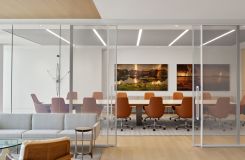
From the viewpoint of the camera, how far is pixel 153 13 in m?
6.12

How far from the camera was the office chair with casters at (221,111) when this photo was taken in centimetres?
684

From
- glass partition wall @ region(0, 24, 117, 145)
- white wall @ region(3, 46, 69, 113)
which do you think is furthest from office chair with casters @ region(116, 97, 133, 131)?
white wall @ region(3, 46, 69, 113)

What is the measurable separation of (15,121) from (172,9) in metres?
3.92

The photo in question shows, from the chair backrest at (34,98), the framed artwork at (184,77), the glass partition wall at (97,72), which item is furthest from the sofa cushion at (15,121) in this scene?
the framed artwork at (184,77)

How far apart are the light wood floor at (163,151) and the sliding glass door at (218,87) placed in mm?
450

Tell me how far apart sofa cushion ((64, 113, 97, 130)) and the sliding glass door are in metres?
2.34

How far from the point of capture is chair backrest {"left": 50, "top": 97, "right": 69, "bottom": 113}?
714 cm

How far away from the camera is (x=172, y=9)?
5734 mm

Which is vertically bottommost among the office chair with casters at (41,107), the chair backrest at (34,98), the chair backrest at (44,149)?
the chair backrest at (44,149)

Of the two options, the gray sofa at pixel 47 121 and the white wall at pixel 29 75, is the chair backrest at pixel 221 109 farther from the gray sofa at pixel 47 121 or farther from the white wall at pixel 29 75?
the white wall at pixel 29 75

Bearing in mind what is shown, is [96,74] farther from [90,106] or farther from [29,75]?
[29,75]

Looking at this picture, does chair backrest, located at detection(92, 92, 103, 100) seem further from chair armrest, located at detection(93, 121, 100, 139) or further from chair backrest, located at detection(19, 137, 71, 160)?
chair backrest, located at detection(19, 137, 71, 160)

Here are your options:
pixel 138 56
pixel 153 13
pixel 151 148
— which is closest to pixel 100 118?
pixel 151 148

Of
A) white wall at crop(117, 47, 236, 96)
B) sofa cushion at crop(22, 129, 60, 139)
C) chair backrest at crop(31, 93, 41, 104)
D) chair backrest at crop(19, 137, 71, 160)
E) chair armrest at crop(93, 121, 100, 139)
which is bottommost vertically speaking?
sofa cushion at crop(22, 129, 60, 139)
